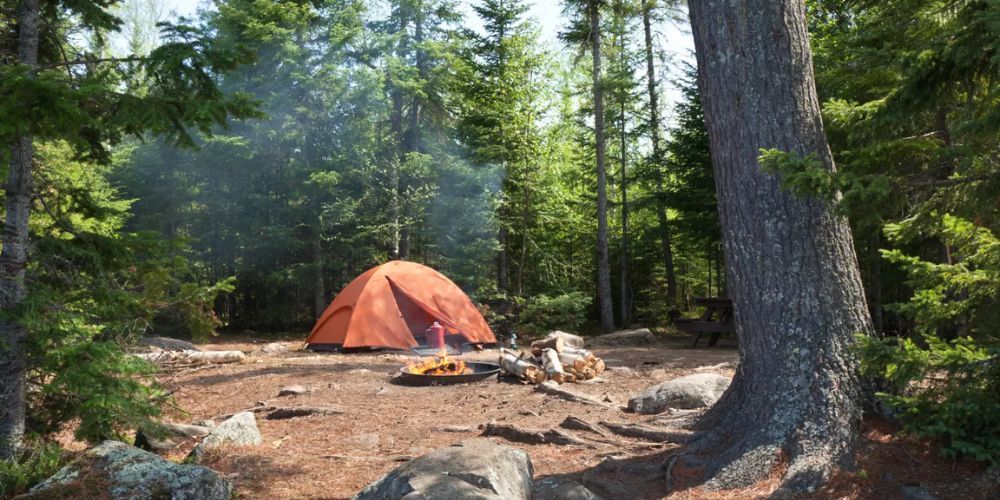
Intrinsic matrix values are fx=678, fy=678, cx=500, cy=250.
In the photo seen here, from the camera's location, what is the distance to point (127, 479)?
Result: 3846mm

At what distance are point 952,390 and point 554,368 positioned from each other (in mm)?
5384

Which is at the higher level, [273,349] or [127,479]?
[273,349]

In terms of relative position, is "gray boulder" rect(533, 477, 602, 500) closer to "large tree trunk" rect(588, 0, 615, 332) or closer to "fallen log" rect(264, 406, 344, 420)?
"fallen log" rect(264, 406, 344, 420)

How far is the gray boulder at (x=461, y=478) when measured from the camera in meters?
3.39

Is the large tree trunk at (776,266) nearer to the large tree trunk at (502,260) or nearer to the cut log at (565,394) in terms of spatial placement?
the cut log at (565,394)

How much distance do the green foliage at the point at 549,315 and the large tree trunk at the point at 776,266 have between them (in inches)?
482

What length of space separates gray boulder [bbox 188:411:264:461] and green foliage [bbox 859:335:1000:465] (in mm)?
4536

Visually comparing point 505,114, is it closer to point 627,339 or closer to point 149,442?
point 627,339

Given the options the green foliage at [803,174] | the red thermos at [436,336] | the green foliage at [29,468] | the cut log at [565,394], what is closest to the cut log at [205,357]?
the red thermos at [436,336]

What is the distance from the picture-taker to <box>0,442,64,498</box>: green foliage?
390cm

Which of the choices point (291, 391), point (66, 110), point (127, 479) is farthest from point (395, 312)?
point (66, 110)

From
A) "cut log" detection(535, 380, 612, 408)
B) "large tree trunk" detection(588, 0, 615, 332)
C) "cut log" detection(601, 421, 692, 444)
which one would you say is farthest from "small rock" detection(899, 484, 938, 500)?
"large tree trunk" detection(588, 0, 615, 332)

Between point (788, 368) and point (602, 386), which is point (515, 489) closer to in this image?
point (788, 368)

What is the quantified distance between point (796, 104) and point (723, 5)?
0.80 m
